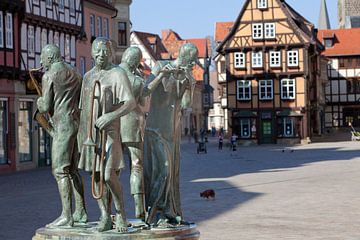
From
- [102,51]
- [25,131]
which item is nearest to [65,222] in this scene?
[102,51]

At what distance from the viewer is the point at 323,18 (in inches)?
4882

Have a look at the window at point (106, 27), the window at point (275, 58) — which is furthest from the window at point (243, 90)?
the window at point (106, 27)

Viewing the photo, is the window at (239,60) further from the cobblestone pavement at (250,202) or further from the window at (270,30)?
the cobblestone pavement at (250,202)

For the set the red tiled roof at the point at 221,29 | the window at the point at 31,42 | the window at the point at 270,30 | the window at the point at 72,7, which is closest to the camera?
the window at the point at 31,42

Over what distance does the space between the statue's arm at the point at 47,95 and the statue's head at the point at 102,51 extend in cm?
60

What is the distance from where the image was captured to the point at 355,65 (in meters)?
77.8

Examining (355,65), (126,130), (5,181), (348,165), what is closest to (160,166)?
(126,130)

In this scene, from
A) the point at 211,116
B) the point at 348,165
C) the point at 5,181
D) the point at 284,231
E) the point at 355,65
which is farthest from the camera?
the point at 211,116

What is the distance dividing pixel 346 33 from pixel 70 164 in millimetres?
76461

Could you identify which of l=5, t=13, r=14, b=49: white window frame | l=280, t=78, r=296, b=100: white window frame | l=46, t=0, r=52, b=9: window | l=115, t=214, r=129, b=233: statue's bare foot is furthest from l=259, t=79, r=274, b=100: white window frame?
l=115, t=214, r=129, b=233: statue's bare foot

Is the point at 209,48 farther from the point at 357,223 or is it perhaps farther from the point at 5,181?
the point at 357,223

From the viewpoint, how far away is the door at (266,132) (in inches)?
2218

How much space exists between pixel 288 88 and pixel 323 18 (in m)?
70.5

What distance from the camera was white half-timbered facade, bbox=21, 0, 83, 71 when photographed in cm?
3259
